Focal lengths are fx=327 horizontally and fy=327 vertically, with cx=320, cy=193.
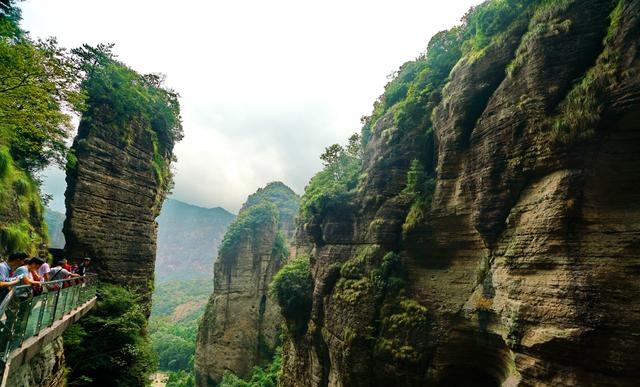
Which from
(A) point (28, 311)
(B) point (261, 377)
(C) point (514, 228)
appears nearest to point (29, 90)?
(A) point (28, 311)

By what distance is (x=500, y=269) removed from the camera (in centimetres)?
1180

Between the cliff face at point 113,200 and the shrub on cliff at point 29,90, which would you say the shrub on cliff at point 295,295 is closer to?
the cliff face at point 113,200

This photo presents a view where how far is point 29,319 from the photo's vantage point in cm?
602

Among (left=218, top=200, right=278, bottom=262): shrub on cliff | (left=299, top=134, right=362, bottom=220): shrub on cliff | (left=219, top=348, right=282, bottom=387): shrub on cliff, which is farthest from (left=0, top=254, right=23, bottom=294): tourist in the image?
(left=218, top=200, right=278, bottom=262): shrub on cliff

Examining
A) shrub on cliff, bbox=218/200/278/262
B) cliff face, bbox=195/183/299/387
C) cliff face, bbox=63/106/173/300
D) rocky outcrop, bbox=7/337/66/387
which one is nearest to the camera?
rocky outcrop, bbox=7/337/66/387

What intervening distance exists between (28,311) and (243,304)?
120 ft

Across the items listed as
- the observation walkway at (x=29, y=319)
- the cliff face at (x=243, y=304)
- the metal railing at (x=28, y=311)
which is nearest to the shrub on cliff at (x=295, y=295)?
the cliff face at (x=243, y=304)

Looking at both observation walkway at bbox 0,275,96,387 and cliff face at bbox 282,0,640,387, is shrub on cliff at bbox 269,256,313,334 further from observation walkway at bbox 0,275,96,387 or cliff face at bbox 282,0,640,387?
observation walkway at bbox 0,275,96,387

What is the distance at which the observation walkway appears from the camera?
Answer: 4.99 m

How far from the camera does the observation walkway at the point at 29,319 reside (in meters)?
4.99

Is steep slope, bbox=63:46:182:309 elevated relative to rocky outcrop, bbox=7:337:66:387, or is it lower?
elevated

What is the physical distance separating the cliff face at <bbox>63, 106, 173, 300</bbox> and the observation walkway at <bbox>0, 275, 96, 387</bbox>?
23.0 ft

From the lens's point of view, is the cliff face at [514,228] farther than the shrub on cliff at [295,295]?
No

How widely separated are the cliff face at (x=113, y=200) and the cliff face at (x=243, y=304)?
22.4 meters
